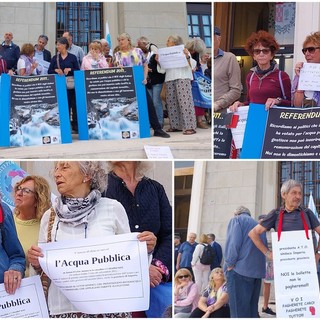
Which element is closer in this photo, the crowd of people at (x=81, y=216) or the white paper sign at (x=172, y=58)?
the crowd of people at (x=81, y=216)

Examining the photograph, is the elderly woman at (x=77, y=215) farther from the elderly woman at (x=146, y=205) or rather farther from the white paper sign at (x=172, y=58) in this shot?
the white paper sign at (x=172, y=58)

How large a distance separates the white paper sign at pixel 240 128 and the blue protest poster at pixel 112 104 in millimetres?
1338

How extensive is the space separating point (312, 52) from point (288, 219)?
Answer: 151 centimetres

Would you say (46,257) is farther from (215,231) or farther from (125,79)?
(125,79)

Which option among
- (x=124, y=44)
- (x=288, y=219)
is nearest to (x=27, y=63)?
(x=124, y=44)

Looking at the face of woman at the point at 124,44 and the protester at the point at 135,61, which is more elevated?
the face of woman at the point at 124,44

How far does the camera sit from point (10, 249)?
6.30 metres

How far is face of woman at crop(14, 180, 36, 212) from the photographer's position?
648cm

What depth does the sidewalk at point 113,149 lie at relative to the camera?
7863 mm

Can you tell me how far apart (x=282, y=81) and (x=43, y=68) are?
3.02 m

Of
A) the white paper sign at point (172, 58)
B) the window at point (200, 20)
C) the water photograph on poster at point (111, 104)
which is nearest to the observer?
the water photograph on poster at point (111, 104)

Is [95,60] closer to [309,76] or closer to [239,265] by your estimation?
[309,76]

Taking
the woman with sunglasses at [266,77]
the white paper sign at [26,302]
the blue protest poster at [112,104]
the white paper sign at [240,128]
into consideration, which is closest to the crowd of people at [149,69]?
the blue protest poster at [112,104]

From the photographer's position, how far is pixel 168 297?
670cm
